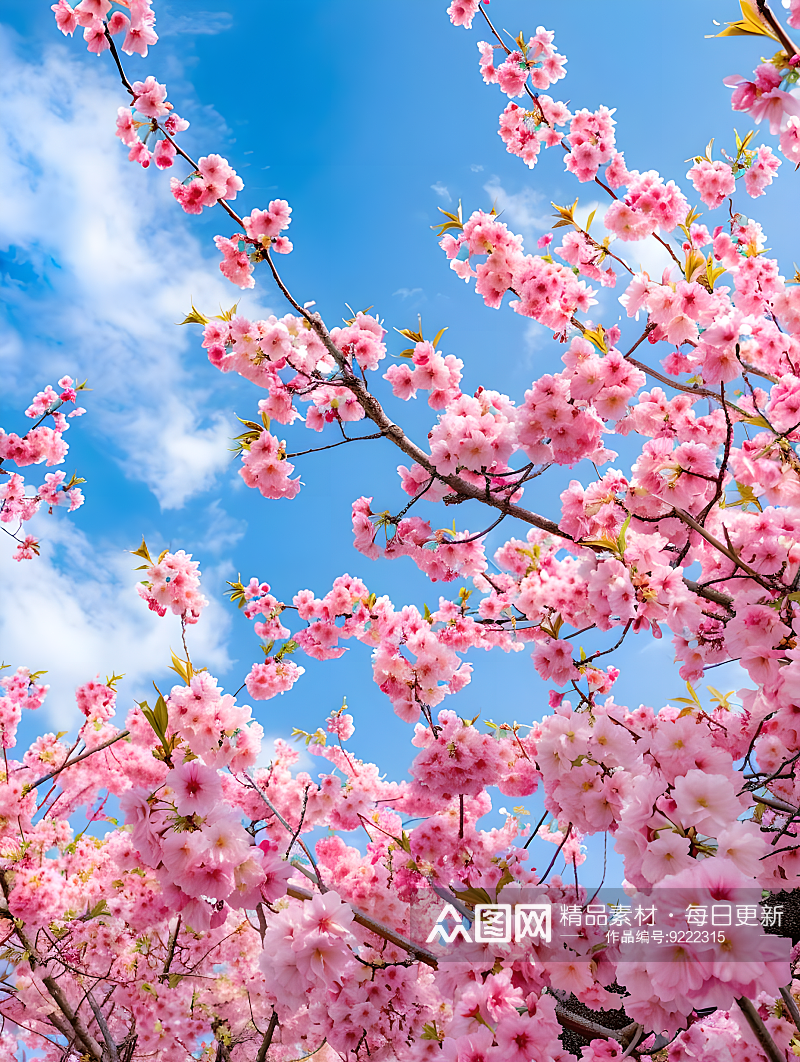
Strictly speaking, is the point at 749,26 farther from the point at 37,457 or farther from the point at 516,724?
the point at 37,457

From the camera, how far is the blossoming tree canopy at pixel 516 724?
85.7 inches

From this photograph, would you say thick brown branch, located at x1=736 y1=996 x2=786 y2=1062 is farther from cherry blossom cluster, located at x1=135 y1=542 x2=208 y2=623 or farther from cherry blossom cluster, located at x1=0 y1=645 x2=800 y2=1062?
cherry blossom cluster, located at x1=135 y1=542 x2=208 y2=623

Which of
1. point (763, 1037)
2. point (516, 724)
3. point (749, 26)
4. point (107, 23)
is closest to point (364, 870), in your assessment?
point (516, 724)

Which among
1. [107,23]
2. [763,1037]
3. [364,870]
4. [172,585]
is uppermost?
[107,23]

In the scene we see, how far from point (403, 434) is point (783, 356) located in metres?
2.70

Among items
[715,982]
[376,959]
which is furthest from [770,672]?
[376,959]

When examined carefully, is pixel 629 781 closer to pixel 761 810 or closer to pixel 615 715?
pixel 615 715

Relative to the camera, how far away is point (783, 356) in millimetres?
4348

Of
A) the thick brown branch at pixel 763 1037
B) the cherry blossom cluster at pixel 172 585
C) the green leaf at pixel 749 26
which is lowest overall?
the thick brown branch at pixel 763 1037

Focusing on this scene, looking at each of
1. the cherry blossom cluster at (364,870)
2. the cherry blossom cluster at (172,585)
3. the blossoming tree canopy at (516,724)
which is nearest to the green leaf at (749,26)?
the blossoming tree canopy at (516,724)

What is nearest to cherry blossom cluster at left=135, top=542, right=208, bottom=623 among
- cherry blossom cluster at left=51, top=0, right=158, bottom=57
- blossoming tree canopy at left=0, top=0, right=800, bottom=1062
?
blossoming tree canopy at left=0, top=0, right=800, bottom=1062

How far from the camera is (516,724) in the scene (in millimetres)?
4480

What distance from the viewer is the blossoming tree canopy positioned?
2178 millimetres

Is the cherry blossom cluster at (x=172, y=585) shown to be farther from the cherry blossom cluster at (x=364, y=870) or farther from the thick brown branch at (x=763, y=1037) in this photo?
the thick brown branch at (x=763, y=1037)
